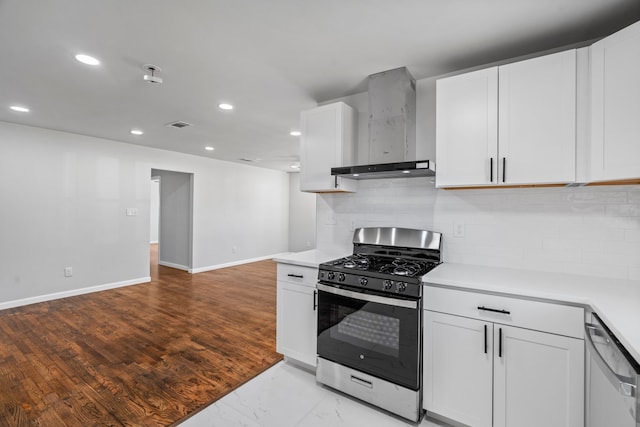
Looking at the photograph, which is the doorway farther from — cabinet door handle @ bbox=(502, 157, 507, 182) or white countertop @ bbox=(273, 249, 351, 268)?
cabinet door handle @ bbox=(502, 157, 507, 182)

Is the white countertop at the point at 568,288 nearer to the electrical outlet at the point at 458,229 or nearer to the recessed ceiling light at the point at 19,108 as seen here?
the electrical outlet at the point at 458,229

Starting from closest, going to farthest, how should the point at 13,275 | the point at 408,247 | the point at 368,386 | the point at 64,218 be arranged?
the point at 368,386 → the point at 408,247 → the point at 13,275 → the point at 64,218

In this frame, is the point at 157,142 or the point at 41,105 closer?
the point at 41,105

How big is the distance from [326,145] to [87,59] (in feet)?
6.42

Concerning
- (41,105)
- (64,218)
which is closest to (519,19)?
(41,105)

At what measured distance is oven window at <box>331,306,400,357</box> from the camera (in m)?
1.93

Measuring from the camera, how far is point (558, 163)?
1.78 m

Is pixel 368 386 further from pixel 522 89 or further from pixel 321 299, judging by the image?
pixel 522 89

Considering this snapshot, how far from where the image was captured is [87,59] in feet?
7.39

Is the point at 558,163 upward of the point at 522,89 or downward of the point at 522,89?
downward

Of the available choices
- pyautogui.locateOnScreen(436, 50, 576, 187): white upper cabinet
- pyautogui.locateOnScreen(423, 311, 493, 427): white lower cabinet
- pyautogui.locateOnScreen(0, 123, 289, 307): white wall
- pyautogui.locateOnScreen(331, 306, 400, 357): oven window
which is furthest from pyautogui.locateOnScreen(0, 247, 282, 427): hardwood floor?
pyautogui.locateOnScreen(436, 50, 576, 187): white upper cabinet

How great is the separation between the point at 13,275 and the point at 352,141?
4.85 metres

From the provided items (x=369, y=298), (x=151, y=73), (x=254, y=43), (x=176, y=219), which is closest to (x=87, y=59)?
(x=151, y=73)

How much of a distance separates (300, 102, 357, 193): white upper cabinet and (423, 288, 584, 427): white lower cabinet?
4.29ft
